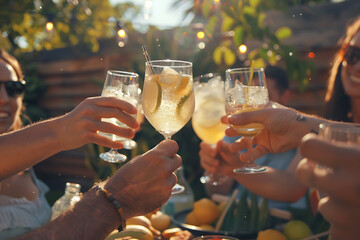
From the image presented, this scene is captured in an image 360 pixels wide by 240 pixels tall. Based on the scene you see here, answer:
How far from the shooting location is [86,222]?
139cm

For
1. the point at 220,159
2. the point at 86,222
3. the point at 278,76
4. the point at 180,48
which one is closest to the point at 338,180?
the point at 86,222

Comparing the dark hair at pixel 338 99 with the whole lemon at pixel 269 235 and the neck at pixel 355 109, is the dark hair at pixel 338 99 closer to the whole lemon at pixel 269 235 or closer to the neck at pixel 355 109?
the neck at pixel 355 109

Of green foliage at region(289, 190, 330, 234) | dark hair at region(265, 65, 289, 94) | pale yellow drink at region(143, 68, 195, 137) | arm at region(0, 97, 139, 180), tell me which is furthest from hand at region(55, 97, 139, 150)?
dark hair at region(265, 65, 289, 94)

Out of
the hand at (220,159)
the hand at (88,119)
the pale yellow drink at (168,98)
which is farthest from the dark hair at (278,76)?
the hand at (88,119)

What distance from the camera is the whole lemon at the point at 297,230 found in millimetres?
A: 1882

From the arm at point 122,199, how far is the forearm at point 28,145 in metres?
0.47

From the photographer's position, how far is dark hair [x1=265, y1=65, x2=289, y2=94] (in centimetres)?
442

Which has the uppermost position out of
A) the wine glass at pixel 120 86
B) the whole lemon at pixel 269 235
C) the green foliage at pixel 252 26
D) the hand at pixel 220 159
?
the green foliage at pixel 252 26

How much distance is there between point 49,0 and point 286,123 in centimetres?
393

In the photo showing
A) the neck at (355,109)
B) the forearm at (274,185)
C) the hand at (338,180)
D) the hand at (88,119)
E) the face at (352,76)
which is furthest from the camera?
the neck at (355,109)

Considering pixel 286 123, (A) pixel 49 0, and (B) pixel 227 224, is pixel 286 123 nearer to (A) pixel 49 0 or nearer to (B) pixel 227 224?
(B) pixel 227 224

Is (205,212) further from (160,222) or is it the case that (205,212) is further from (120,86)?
(120,86)

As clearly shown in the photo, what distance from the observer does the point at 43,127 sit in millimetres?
1793

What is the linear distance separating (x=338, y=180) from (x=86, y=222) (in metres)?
1.00
